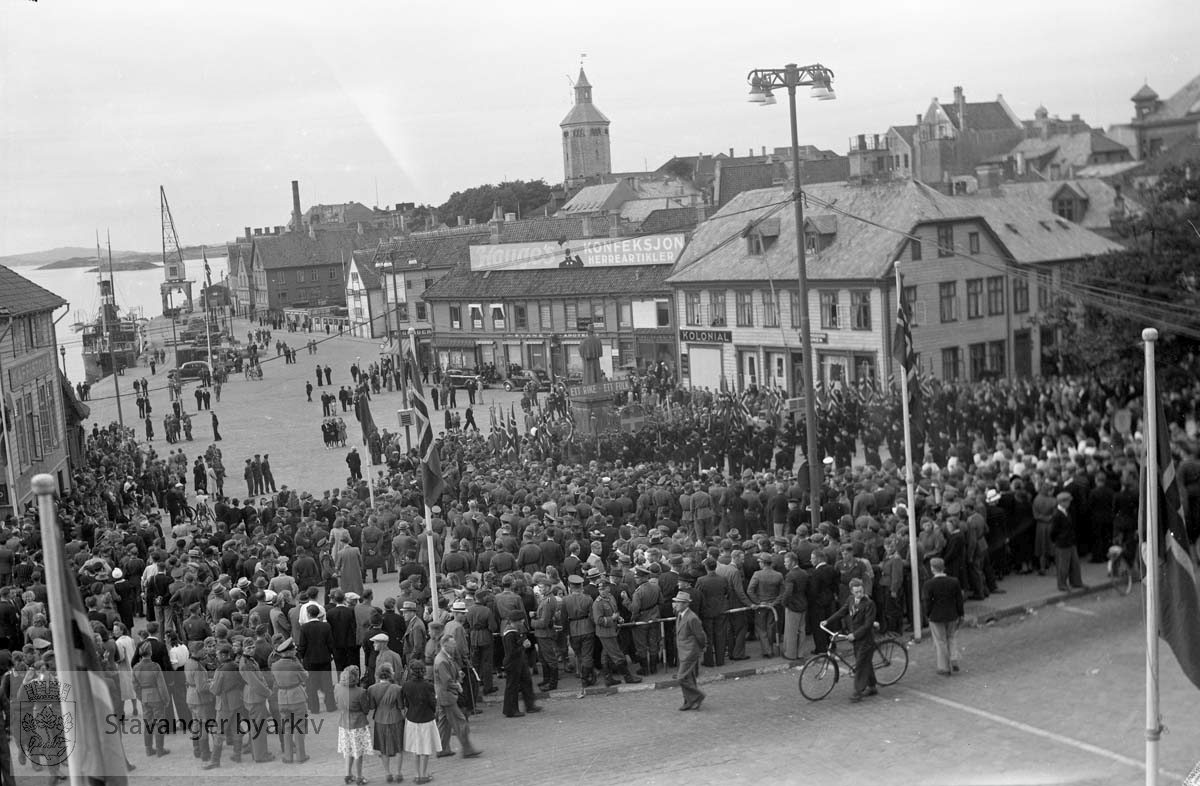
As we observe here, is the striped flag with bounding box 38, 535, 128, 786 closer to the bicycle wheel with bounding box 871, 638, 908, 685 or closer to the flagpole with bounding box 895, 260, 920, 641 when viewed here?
the bicycle wheel with bounding box 871, 638, 908, 685

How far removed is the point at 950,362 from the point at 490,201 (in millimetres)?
77748

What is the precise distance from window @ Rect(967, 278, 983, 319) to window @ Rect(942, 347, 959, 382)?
1.50 metres

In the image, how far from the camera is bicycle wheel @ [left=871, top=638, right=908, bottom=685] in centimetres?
1499

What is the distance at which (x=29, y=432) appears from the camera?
3519 centimetres

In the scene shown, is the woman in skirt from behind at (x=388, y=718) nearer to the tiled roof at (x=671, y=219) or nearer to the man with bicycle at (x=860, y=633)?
the man with bicycle at (x=860, y=633)

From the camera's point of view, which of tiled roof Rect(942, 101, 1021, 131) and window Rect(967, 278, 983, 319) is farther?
tiled roof Rect(942, 101, 1021, 131)

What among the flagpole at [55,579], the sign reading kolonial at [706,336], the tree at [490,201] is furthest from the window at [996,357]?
the tree at [490,201]

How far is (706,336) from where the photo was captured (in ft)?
172

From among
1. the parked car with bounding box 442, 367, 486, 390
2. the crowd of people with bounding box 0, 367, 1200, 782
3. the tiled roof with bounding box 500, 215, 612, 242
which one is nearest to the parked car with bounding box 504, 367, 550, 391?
the parked car with bounding box 442, 367, 486, 390

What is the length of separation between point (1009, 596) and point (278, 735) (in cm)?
1069

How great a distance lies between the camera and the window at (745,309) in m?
49.9

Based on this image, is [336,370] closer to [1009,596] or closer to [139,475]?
[139,475]

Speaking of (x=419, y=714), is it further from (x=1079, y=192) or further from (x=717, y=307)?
(x=717, y=307)

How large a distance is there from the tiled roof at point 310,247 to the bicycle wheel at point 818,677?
78.2 m
